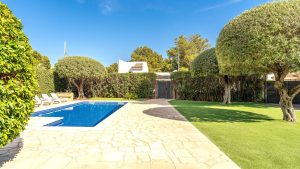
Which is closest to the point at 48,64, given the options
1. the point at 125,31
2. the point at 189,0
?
the point at 125,31

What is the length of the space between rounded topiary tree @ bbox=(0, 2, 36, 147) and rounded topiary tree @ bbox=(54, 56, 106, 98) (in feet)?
57.4

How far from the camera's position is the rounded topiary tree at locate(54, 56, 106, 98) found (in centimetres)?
2084

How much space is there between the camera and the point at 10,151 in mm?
4730

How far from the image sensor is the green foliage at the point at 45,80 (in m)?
19.8

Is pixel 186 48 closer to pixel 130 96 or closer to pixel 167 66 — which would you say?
pixel 167 66

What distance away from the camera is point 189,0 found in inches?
886

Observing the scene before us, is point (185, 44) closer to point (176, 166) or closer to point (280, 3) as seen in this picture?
point (280, 3)

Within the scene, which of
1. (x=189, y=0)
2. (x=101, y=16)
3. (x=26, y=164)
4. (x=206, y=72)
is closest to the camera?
(x=26, y=164)

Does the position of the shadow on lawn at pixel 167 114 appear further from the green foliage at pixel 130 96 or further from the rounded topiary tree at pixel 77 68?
the rounded topiary tree at pixel 77 68

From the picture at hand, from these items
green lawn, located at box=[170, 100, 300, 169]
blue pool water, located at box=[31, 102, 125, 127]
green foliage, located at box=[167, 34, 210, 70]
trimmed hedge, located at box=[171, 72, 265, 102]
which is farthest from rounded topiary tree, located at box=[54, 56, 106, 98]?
green foliage, located at box=[167, 34, 210, 70]

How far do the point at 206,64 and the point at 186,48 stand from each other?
105 ft

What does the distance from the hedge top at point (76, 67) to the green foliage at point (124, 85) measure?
1937mm

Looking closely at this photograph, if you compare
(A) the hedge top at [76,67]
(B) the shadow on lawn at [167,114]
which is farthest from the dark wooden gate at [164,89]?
(B) the shadow on lawn at [167,114]

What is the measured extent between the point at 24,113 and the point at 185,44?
46.1 meters
